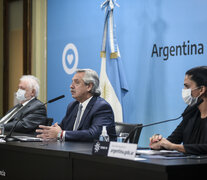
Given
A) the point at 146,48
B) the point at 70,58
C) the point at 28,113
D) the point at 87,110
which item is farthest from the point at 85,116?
the point at 70,58

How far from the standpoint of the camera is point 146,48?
196 inches

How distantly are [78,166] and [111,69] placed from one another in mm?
2744

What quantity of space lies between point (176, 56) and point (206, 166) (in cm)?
254

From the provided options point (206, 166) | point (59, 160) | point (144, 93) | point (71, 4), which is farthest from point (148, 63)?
point (206, 166)

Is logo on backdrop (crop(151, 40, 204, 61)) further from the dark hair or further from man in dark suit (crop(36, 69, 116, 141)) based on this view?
the dark hair

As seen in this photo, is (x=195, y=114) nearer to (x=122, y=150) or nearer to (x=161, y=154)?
(x=161, y=154)

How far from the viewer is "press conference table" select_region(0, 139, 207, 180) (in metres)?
2.13

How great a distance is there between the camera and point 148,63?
4.95m

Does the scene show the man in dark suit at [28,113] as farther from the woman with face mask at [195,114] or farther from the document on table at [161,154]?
the document on table at [161,154]

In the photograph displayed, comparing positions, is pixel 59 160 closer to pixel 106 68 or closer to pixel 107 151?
pixel 107 151

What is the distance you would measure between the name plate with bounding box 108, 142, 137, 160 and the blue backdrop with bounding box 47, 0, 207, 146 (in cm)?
218

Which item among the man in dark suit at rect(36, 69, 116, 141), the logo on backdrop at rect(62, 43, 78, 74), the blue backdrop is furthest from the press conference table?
the logo on backdrop at rect(62, 43, 78, 74)

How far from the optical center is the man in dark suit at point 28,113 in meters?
4.91

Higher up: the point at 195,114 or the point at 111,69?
the point at 111,69
